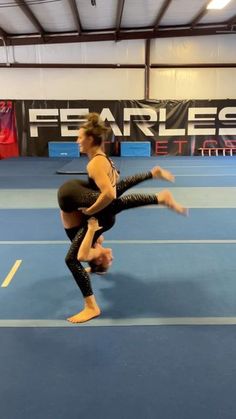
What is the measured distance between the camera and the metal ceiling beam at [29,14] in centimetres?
909

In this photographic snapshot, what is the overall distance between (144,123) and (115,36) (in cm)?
320

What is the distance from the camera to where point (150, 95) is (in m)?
13.3

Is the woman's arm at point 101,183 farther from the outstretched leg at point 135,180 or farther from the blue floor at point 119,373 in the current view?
the blue floor at point 119,373

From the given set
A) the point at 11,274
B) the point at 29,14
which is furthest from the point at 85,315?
the point at 29,14

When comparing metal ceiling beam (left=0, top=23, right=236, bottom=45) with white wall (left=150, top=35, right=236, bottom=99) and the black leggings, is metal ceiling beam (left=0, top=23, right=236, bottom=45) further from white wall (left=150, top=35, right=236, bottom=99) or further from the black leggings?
the black leggings

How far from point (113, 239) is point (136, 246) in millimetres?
353

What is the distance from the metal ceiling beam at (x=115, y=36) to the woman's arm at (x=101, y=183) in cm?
1173

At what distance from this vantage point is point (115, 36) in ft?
41.0

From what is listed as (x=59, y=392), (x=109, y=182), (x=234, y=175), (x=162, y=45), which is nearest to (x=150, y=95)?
(x=162, y=45)

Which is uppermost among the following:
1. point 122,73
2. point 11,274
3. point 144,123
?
point 122,73

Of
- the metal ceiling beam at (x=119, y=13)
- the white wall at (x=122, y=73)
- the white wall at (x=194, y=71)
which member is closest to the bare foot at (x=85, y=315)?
the metal ceiling beam at (x=119, y=13)

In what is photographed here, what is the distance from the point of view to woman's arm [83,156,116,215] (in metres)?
2.22

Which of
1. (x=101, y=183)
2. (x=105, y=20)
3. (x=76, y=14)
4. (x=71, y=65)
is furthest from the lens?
(x=71, y=65)

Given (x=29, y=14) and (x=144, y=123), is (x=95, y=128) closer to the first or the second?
(x=29, y=14)
